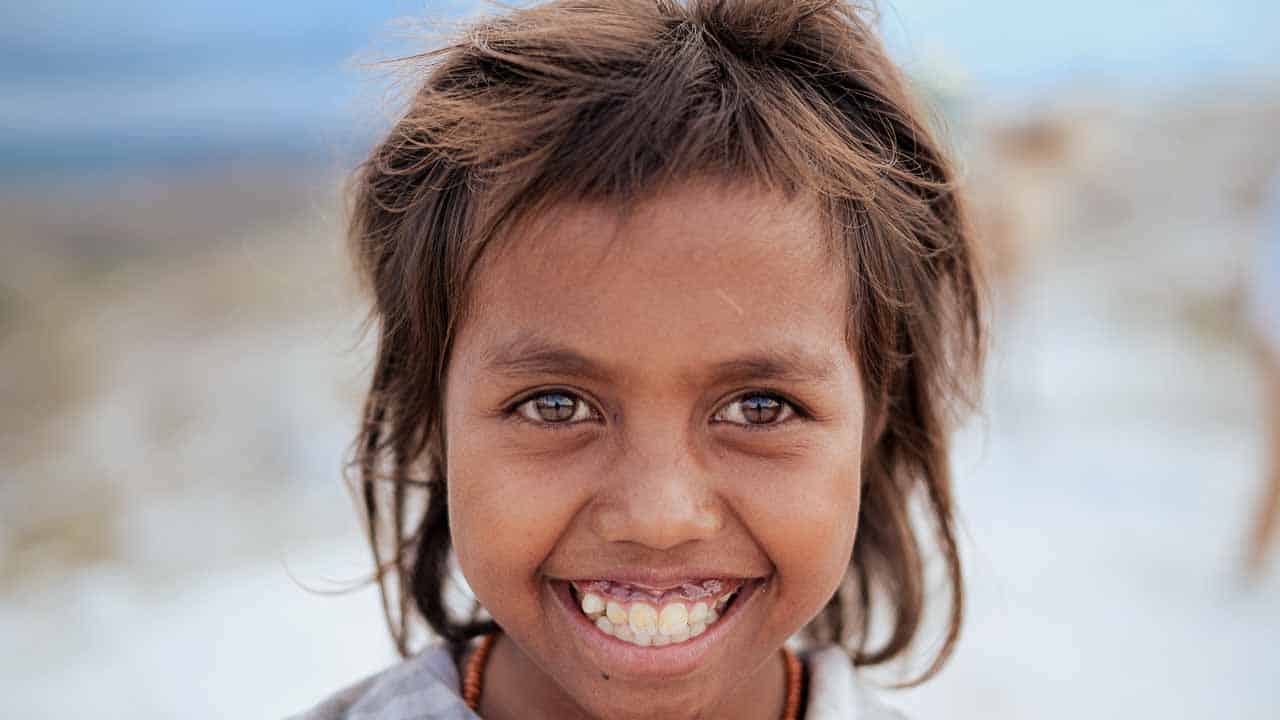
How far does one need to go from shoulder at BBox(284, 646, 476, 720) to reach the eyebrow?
0.44 m

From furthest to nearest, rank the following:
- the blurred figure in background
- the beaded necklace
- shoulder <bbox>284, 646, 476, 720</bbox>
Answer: the blurred figure in background < the beaded necklace < shoulder <bbox>284, 646, 476, 720</bbox>

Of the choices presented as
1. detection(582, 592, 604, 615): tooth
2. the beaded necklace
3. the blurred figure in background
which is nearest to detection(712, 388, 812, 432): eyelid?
detection(582, 592, 604, 615): tooth

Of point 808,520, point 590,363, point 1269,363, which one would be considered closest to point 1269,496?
point 1269,363

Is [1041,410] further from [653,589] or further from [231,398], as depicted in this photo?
[653,589]

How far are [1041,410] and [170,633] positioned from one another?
11.9 feet

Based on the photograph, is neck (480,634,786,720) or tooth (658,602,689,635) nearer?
tooth (658,602,689,635)

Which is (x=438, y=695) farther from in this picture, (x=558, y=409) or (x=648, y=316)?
(x=648, y=316)

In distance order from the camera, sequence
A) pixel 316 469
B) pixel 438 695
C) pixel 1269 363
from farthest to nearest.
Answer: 1. pixel 316 469
2. pixel 1269 363
3. pixel 438 695

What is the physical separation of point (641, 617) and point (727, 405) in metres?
0.23

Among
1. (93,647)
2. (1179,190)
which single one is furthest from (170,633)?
(1179,190)

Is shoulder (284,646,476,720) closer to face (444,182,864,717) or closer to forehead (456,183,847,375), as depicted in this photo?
face (444,182,864,717)

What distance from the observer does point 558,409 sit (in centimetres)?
117

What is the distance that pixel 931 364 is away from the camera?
59.3 inches

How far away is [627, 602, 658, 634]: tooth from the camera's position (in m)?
1.17
